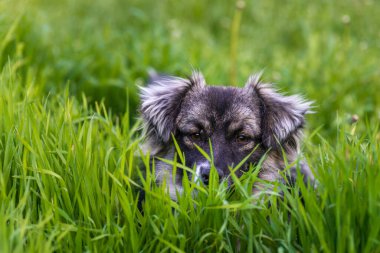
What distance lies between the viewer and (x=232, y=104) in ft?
15.1

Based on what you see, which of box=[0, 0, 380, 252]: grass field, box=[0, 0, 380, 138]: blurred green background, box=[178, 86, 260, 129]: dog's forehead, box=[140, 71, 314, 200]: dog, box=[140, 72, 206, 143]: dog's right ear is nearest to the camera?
box=[0, 0, 380, 252]: grass field

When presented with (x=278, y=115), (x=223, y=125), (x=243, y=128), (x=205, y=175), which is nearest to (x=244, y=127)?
(x=243, y=128)

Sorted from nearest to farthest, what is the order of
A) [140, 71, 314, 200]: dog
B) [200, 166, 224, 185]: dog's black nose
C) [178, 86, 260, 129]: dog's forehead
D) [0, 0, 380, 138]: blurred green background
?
1. [200, 166, 224, 185]: dog's black nose
2. [140, 71, 314, 200]: dog
3. [178, 86, 260, 129]: dog's forehead
4. [0, 0, 380, 138]: blurred green background

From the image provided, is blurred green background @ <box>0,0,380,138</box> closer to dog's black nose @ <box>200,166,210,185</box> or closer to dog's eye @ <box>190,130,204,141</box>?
dog's eye @ <box>190,130,204,141</box>

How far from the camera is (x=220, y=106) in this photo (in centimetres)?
458

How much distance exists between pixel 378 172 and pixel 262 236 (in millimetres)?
782

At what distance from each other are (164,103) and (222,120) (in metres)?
0.56

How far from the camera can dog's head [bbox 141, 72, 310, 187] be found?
446 cm

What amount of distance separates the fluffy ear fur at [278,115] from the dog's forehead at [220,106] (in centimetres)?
8

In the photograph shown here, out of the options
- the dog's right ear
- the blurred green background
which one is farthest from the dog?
the blurred green background

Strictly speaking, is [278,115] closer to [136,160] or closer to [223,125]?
[223,125]

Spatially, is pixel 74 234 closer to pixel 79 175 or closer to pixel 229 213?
pixel 79 175

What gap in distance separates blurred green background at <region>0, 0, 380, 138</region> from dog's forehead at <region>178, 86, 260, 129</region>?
91 centimetres

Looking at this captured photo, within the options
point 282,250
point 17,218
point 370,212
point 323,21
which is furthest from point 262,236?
point 323,21
